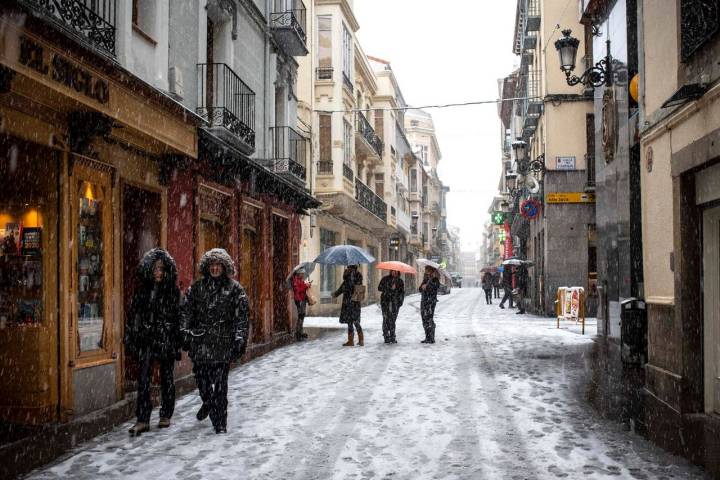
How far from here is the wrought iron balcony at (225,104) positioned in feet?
40.8

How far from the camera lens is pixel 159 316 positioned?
7.43 meters

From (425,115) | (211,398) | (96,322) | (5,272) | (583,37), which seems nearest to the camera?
(211,398)

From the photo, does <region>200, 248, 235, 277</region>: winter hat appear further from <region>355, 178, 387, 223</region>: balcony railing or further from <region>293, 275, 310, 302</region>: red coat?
<region>355, 178, 387, 223</region>: balcony railing

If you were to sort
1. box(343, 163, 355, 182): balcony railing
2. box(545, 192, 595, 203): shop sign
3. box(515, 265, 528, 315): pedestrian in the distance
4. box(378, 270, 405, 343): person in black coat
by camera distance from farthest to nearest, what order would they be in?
box(515, 265, 528, 315): pedestrian in the distance < box(343, 163, 355, 182): balcony railing < box(545, 192, 595, 203): shop sign < box(378, 270, 405, 343): person in black coat

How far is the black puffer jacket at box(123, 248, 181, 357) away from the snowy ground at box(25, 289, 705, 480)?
0.85 metres

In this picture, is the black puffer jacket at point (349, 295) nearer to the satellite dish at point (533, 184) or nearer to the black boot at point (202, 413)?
the black boot at point (202, 413)

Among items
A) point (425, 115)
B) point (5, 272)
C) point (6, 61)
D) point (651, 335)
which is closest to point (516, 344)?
point (651, 335)

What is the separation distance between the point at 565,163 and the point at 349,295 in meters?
13.6

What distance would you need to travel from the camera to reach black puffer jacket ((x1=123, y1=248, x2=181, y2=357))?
734 centimetres

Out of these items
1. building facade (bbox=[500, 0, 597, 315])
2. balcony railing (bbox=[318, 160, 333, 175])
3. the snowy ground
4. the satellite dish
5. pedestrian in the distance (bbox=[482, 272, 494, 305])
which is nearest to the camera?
the snowy ground

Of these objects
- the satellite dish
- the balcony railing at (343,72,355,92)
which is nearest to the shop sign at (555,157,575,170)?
the satellite dish

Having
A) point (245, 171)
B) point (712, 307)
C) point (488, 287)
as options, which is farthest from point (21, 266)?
point (488, 287)

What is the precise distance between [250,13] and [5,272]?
9444 mm

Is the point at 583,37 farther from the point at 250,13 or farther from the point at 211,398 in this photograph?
the point at 211,398
